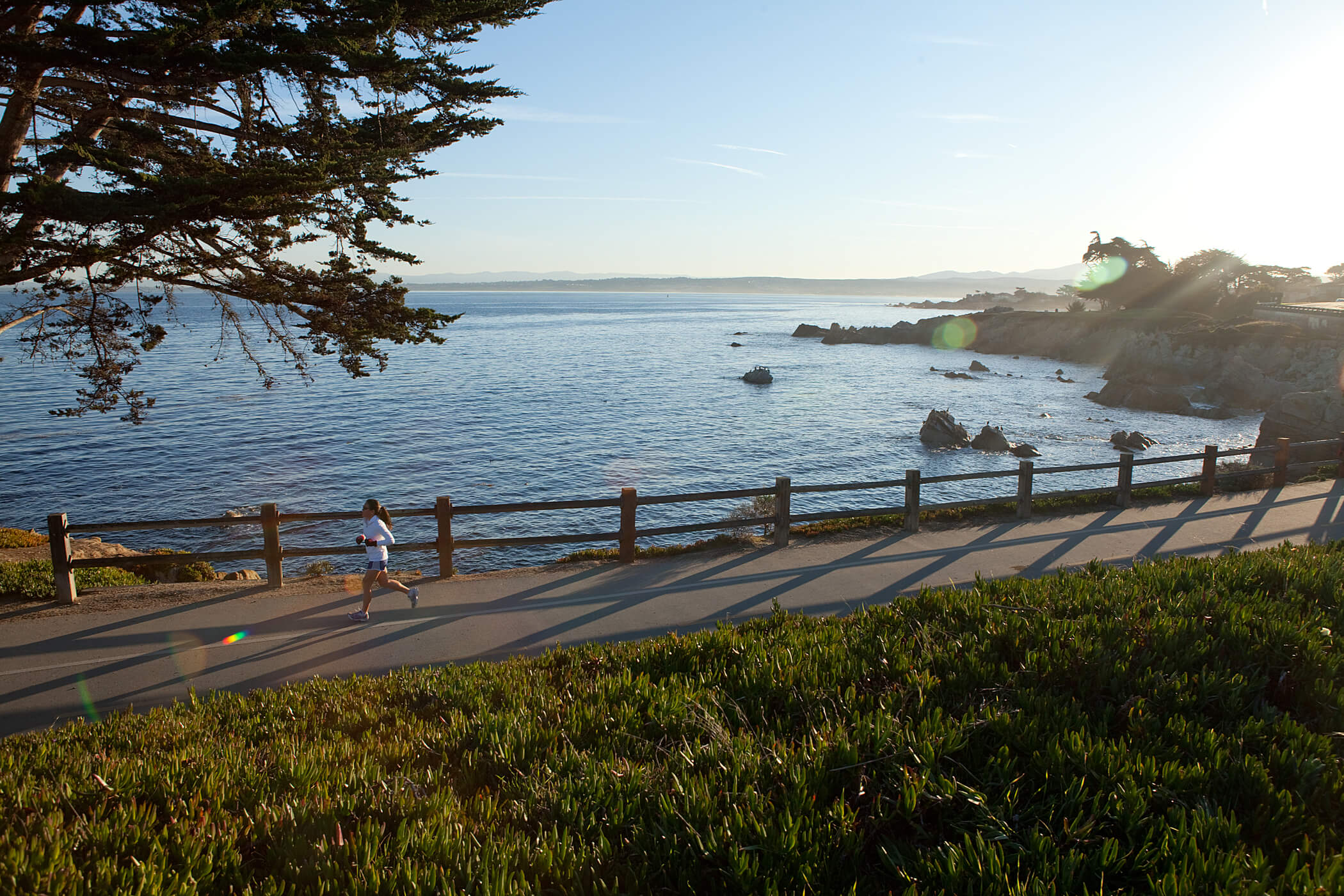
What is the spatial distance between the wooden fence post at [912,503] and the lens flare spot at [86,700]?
1165 cm

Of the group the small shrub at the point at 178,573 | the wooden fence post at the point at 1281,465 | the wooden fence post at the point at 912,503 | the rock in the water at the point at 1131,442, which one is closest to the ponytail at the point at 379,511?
the small shrub at the point at 178,573

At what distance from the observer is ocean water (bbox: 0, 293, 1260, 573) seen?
26000 mm

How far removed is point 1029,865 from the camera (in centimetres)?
324

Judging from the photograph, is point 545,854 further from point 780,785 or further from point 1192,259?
point 1192,259

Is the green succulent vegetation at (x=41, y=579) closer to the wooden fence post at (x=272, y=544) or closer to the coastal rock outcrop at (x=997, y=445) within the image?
the wooden fence post at (x=272, y=544)

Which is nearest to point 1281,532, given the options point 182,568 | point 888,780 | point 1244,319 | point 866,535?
point 866,535

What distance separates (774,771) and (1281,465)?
19.0 meters

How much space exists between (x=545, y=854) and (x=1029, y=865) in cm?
211

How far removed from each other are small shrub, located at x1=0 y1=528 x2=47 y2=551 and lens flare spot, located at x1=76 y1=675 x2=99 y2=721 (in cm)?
1007

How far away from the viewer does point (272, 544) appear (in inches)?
412

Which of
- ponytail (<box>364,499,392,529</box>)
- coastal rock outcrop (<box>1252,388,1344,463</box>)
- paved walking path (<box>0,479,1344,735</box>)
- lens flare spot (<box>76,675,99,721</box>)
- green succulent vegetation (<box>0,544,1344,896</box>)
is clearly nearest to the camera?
green succulent vegetation (<box>0,544,1344,896</box>)

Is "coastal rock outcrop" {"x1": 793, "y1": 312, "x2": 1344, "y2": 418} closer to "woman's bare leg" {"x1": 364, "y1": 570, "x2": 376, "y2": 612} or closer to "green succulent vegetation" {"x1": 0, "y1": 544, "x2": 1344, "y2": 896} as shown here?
"green succulent vegetation" {"x1": 0, "y1": 544, "x2": 1344, "y2": 896}

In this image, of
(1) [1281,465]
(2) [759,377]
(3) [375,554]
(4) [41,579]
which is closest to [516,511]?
(3) [375,554]

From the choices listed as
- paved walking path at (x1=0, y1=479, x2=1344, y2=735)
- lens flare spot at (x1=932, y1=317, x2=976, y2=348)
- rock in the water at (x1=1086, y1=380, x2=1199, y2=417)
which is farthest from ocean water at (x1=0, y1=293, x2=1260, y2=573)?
lens flare spot at (x1=932, y1=317, x2=976, y2=348)
